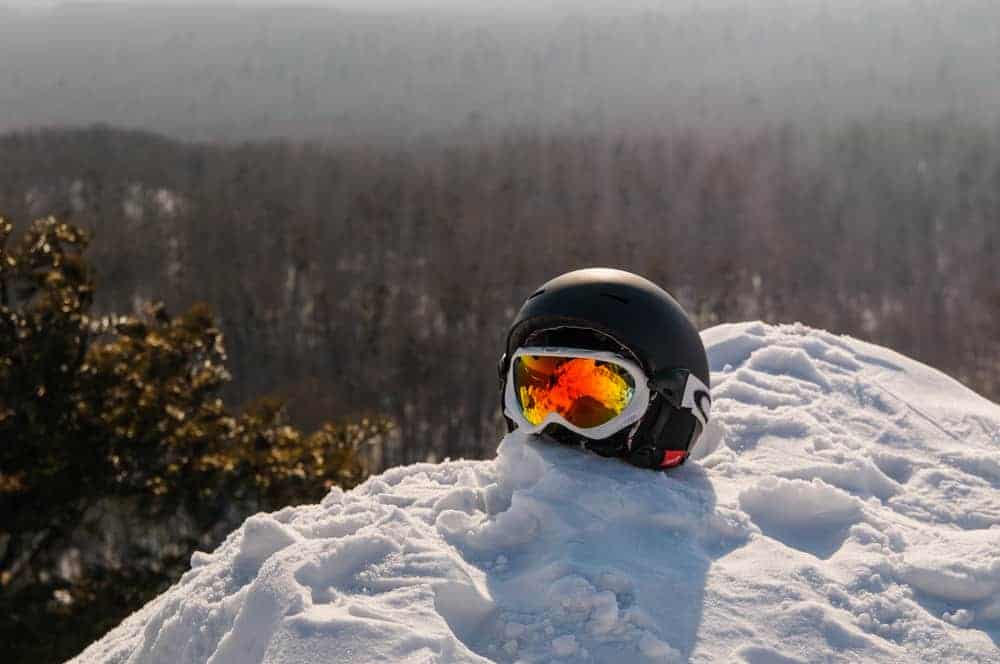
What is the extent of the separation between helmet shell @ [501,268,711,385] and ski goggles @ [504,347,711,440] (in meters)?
0.11

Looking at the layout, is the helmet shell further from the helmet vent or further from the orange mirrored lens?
the orange mirrored lens

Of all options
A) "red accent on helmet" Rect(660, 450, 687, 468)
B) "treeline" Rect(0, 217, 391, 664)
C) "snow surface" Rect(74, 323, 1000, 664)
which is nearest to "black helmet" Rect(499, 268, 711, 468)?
"red accent on helmet" Rect(660, 450, 687, 468)

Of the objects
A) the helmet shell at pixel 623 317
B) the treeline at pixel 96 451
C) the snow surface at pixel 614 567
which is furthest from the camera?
the treeline at pixel 96 451

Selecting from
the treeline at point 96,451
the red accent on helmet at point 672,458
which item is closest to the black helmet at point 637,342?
the red accent on helmet at point 672,458

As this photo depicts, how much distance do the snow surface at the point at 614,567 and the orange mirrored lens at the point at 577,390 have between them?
258 mm

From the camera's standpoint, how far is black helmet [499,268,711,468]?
14.1 ft

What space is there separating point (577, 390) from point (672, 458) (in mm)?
606

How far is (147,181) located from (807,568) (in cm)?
7607

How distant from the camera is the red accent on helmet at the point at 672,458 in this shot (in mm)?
4352

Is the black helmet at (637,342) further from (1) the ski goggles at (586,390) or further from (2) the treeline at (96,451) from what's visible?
(2) the treeline at (96,451)

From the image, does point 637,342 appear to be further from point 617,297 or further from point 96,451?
point 96,451

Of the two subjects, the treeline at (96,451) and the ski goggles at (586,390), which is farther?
the treeline at (96,451)

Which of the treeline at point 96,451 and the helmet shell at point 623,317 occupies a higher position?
the helmet shell at point 623,317

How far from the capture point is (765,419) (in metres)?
4.92
